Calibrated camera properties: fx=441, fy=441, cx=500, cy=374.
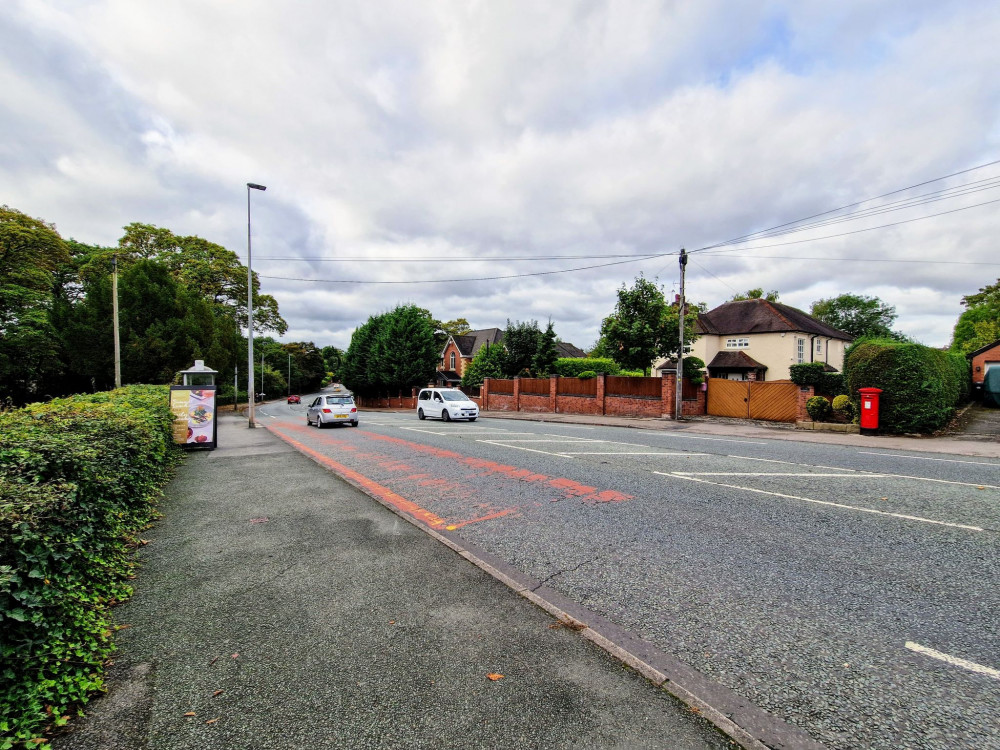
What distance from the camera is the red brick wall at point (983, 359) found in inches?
1198

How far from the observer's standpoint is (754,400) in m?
19.6

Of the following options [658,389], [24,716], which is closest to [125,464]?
[24,716]

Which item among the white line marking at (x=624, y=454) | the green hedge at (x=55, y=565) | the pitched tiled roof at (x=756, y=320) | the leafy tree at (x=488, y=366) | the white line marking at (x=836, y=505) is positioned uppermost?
the pitched tiled roof at (x=756, y=320)

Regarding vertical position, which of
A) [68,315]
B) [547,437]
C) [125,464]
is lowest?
[547,437]

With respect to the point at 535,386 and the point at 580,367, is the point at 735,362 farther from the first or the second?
the point at 535,386

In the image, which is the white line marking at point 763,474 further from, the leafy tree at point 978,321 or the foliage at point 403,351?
the leafy tree at point 978,321

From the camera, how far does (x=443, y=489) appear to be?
6.98m

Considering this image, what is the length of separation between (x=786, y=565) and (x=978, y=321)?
239 ft

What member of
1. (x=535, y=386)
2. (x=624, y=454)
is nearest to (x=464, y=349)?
(x=535, y=386)

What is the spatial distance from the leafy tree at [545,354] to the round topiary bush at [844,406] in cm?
1949

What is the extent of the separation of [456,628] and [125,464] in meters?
4.70

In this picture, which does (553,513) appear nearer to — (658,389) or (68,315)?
(658,389)

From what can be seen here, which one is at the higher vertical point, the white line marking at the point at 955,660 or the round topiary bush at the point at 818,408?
the round topiary bush at the point at 818,408

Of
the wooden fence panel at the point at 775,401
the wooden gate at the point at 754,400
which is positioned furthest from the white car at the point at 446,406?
the wooden fence panel at the point at 775,401
